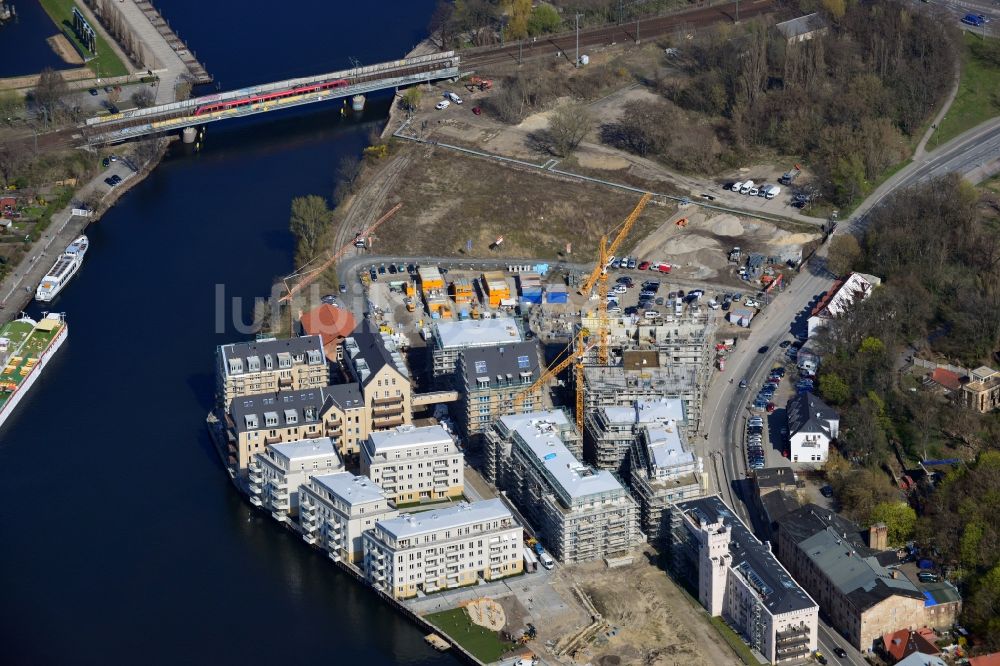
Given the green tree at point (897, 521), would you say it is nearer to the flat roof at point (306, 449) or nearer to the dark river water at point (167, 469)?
the dark river water at point (167, 469)

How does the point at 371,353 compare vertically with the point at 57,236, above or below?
below

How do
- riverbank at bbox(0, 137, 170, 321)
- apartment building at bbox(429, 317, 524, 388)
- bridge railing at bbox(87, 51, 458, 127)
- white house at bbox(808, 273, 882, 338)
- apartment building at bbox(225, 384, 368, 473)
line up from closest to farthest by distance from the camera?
apartment building at bbox(225, 384, 368, 473), apartment building at bbox(429, 317, 524, 388), white house at bbox(808, 273, 882, 338), riverbank at bbox(0, 137, 170, 321), bridge railing at bbox(87, 51, 458, 127)

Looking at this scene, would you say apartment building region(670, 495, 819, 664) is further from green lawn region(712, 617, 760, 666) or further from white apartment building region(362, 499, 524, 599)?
white apartment building region(362, 499, 524, 599)

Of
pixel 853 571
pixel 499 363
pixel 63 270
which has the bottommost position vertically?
pixel 853 571

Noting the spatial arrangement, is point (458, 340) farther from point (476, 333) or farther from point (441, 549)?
point (441, 549)

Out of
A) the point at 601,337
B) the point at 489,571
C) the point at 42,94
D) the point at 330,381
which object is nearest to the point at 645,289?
the point at 601,337

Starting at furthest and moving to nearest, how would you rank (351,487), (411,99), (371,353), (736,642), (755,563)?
(411,99) < (371,353) < (351,487) < (755,563) < (736,642)

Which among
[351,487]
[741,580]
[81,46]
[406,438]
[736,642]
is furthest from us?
[81,46]

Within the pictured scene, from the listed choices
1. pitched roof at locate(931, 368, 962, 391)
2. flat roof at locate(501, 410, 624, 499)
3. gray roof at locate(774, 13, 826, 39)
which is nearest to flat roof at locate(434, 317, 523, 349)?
flat roof at locate(501, 410, 624, 499)

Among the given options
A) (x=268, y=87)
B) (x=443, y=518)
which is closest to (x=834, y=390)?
(x=443, y=518)
